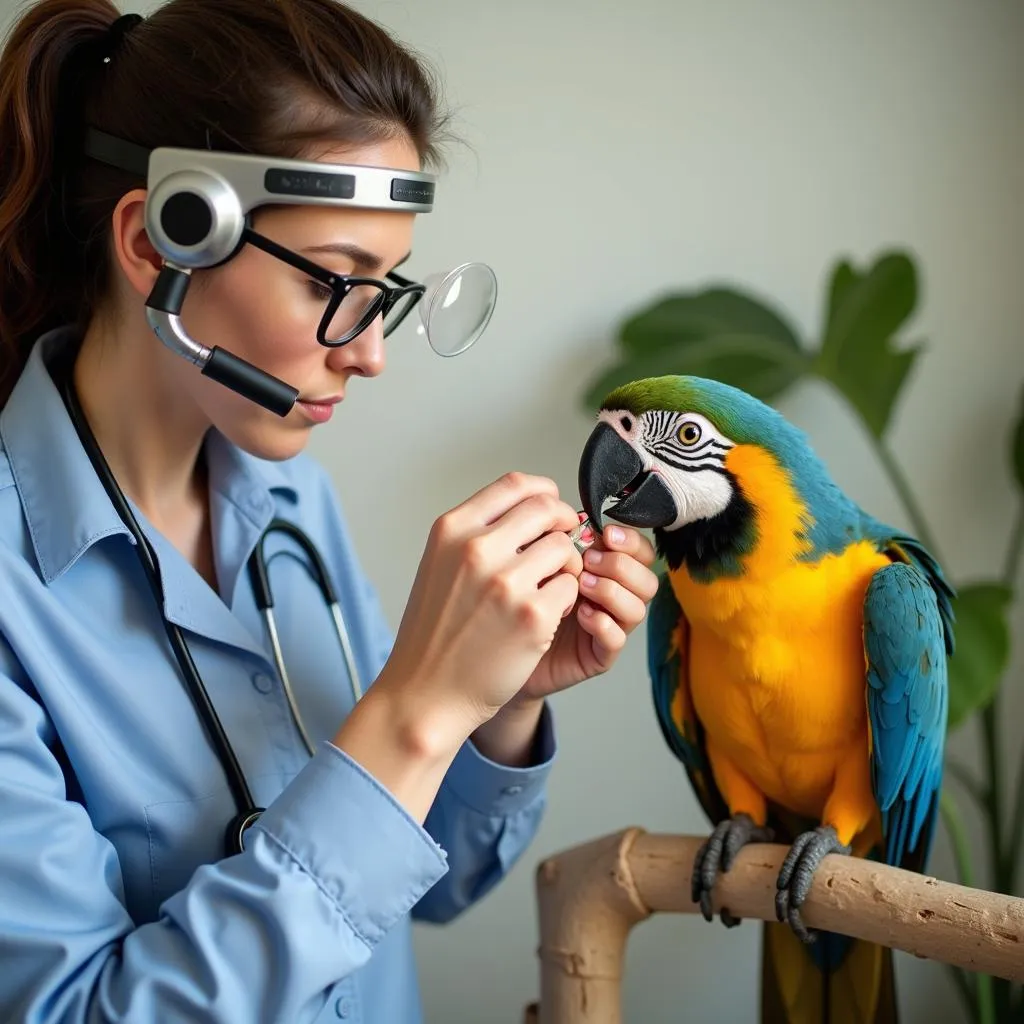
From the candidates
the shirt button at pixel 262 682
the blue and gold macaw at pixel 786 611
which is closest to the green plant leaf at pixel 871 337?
the blue and gold macaw at pixel 786 611

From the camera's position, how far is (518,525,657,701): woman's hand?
2.82 ft

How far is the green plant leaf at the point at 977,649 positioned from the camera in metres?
1.22

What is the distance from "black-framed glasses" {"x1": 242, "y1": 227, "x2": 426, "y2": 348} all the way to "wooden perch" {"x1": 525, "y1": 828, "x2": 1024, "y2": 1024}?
500 mm

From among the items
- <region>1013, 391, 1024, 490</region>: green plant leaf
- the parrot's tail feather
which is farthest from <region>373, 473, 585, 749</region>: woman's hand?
<region>1013, 391, 1024, 490</region>: green plant leaf

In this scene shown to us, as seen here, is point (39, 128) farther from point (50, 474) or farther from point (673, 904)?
point (673, 904)

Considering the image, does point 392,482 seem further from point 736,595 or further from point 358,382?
point 736,595

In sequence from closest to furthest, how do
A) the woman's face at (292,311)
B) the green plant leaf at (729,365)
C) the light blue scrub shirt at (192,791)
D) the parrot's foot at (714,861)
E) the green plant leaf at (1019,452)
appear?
the light blue scrub shirt at (192,791)
the woman's face at (292,311)
the parrot's foot at (714,861)
the green plant leaf at (729,365)
the green plant leaf at (1019,452)

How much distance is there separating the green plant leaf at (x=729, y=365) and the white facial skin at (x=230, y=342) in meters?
0.57

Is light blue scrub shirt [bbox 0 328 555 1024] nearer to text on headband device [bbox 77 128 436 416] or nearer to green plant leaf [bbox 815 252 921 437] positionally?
text on headband device [bbox 77 128 436 416]

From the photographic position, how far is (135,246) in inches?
33.7

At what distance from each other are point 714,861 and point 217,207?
0.66 meters

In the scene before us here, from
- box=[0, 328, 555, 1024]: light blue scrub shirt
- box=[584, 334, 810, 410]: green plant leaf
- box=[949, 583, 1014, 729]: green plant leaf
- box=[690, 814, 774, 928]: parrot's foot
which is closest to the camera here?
box=[0, 328, 555, 1024]: light blue scrub shirt

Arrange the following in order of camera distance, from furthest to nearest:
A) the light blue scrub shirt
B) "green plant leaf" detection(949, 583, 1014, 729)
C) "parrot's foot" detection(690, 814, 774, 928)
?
"green plant leaf" detection(949, 583, 1014, 729) → "parrot's foot" detection(690, 814, 774, 928) → the light blue scrub shirt

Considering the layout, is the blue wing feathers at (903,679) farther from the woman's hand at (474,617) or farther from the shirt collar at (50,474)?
the shirt collar at (50,474)
